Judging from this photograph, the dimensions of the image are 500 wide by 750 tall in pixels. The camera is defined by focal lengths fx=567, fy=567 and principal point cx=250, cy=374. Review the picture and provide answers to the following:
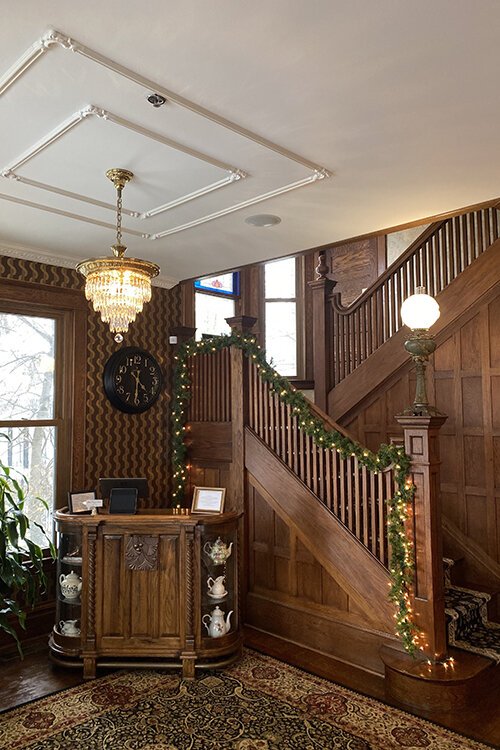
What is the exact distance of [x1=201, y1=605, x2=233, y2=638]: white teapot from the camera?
3.86 metres

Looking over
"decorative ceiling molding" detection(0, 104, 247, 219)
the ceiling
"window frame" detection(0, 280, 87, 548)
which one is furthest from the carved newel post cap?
"decorative ceiling molding" detection(0, 104, 247, 219)

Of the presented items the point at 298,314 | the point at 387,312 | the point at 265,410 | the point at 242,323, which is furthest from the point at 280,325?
the point at 265,410

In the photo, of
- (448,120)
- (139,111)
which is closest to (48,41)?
(139,111)

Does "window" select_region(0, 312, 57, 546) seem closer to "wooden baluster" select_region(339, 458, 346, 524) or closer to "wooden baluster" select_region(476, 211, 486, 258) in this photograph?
"wooden baluster" select_region(339, 458, 346, 524)

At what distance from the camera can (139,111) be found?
8.25 ft

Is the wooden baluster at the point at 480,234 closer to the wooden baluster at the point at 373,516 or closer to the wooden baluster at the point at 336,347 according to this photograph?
the wooden baluster at the point at 336,347

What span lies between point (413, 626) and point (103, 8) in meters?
3.54

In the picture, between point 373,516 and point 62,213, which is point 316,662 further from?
point 62,213

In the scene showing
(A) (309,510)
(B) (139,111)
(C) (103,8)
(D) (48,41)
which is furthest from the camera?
(A) (309,510)

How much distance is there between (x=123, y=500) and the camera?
4.03m

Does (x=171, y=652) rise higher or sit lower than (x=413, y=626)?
lower

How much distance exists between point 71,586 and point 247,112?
10.6ft

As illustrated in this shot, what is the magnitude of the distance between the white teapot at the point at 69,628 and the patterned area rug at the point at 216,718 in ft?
1.20

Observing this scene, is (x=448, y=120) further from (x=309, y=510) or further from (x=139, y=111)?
(x=309, y=510)
